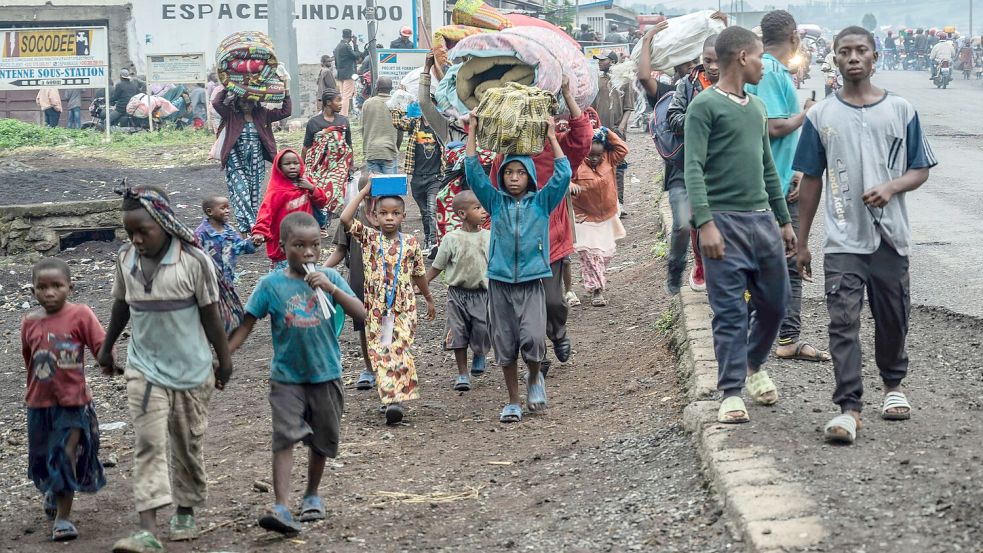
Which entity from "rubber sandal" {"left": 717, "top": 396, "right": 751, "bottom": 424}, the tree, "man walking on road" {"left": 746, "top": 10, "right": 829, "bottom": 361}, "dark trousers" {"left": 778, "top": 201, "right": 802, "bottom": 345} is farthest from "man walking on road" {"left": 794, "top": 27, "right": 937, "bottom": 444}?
the tree

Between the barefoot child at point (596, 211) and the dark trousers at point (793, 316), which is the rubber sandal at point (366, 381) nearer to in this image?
the barefoot child at point (596, 211)

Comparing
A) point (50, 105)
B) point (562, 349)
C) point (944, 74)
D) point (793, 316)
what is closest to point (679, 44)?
point (562, 349)

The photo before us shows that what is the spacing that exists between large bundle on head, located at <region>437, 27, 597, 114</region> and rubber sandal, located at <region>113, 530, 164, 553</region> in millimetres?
3954

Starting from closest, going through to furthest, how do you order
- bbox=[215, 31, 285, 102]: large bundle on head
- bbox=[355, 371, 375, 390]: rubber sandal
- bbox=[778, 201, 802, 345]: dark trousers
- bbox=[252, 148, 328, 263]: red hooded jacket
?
1. bbox=[778, 201, 802, 345]: dark trousers
2. bbox=[355, 371, 375, 390]: rubber sandal
3. bbox=[252, 148, 328, 263]: red hooded jacket
4. bbox=[215, 31, 285, 102]: large bundle on head

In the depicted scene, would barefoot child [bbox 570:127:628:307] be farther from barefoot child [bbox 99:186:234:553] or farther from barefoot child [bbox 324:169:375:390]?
barefoot child [bbox 99:186:234:553]

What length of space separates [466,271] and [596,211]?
2688 millimetres

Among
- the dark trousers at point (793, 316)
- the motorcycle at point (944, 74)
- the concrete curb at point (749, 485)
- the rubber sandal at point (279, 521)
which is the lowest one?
the rubber sandal at point (279, 521)

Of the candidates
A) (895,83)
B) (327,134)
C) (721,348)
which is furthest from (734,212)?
(895,83)

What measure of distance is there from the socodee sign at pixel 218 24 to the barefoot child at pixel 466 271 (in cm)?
2645

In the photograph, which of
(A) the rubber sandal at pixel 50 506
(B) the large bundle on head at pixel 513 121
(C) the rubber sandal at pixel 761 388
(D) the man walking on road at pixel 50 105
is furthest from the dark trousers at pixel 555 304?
(D) the man walking on road at pixel 50 105

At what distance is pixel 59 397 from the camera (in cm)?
563

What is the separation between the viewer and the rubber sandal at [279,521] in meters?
5.29

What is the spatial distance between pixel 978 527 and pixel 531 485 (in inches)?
90.4

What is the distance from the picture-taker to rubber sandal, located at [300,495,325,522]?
5.64 metres
